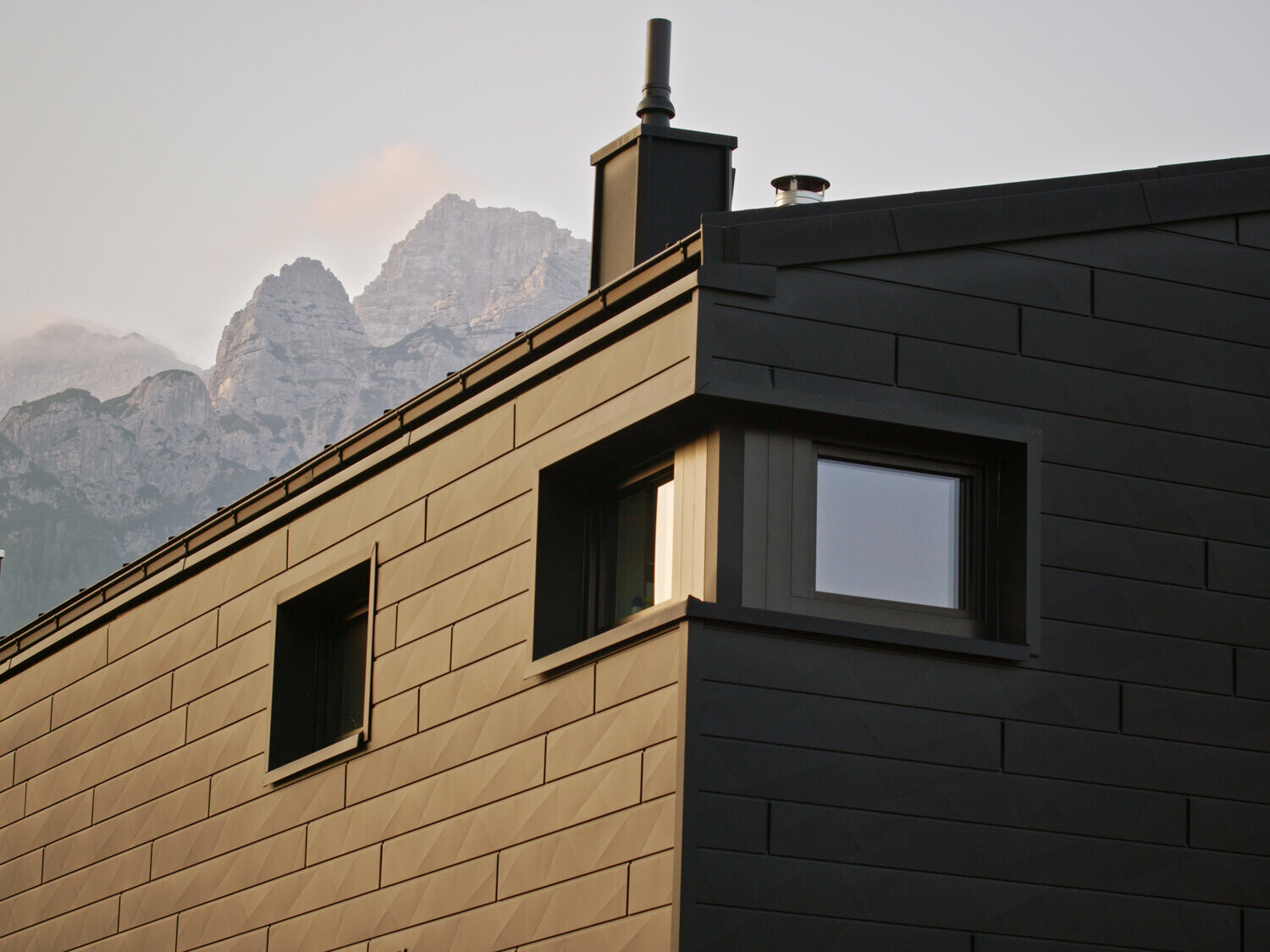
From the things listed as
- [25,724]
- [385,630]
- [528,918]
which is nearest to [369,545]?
[385,630]

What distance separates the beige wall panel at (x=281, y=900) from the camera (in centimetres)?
989

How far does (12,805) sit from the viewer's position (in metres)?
14.8

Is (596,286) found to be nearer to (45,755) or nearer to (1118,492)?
(1118,492)

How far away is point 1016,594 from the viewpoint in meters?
8.24

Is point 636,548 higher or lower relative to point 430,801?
higher

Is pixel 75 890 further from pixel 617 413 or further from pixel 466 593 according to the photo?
pixel 617 413

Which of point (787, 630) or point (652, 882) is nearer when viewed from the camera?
point (652, 882)

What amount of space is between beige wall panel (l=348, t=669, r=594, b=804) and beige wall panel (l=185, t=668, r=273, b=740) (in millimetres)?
1329

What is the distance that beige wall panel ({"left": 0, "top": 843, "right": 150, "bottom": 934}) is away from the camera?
1250 centimetres

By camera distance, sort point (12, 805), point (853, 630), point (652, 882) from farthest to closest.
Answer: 1. point (12, 805)
2. point (853, 630)
3. point (652, 882)

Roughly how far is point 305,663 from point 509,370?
2.95 metres

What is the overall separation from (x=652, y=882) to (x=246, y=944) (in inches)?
176

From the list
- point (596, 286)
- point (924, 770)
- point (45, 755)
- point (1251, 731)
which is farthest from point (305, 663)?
point (1251, 731)

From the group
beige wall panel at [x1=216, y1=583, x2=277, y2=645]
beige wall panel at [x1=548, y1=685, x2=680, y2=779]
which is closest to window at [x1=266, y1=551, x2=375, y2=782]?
beige wall panel at [x1=216, y1=583, x2=277, y2=645]
